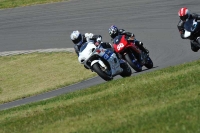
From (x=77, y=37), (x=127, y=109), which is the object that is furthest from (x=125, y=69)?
(x=127, y=109)

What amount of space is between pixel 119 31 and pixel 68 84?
2725 millimetres

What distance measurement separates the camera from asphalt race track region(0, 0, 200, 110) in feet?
70.9

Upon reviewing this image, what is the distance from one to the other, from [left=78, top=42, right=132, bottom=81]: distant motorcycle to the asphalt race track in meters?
3.32

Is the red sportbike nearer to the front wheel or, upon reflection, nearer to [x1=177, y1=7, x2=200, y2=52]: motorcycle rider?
the front wheel

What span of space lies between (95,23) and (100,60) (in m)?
10.6

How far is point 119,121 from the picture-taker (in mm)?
8719

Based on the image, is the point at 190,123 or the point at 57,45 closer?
the point at 190,123

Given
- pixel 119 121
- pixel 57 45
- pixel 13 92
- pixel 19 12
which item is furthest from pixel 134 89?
pixel 19 12

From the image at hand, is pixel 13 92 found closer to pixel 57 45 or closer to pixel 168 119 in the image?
pixel 57 45

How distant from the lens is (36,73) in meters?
21.4

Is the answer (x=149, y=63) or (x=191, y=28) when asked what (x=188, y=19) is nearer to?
(x=191, y=28)

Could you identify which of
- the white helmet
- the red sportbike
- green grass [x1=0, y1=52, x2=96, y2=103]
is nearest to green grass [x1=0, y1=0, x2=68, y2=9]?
green grass [x1=0, y1=52, x2=96, y2=103]

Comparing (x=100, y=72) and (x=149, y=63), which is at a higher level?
(x=100, y=72)

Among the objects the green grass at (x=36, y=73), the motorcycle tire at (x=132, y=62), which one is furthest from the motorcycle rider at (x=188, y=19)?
the green grass at (x=36, y=73)
